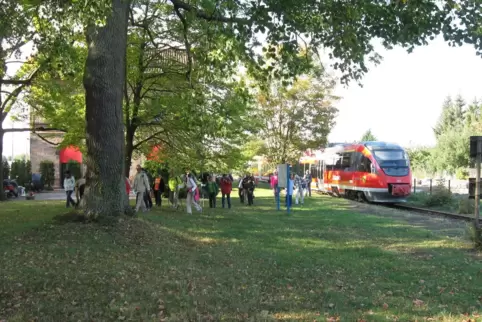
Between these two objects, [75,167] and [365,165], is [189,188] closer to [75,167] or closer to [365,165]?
[365,165]

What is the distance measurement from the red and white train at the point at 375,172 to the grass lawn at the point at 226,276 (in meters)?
13.2

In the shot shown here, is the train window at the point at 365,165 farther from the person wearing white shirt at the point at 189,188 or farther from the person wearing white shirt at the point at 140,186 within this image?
the person wearing white shirt at the point at 140,186

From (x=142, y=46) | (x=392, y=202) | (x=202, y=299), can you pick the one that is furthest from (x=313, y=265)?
(x=392, y=202)

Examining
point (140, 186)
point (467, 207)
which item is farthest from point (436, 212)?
point (140, 186)

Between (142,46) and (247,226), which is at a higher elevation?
(142,46)

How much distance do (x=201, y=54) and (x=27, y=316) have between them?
828 cm

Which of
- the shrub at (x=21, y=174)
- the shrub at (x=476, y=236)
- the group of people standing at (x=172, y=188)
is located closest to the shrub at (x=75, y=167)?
the shrub at (x=21, y=174)

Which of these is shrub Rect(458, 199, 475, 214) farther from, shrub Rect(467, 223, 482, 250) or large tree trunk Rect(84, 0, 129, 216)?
large tree trunk Rect(84, 0, 129, 216)

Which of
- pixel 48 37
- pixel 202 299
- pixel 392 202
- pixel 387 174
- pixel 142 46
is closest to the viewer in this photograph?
pixel 202 299

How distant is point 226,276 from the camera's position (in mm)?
7738

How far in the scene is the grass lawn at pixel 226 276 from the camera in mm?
5809

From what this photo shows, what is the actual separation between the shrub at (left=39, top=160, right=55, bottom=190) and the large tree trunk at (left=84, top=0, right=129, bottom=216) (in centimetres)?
3632

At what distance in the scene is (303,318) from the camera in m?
5.59

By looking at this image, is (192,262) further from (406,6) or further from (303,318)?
(406,6)
